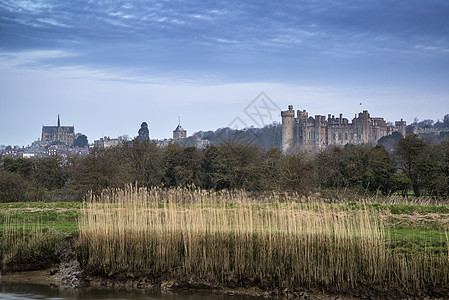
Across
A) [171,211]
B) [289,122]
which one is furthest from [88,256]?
[289,122]

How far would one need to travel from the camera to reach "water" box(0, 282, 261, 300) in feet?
30.8

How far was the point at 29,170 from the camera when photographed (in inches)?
1078

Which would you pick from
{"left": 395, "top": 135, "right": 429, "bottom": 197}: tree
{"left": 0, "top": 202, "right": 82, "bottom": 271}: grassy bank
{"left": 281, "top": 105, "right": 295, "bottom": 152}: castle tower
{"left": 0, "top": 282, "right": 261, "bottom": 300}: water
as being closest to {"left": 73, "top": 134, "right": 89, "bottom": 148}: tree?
{"left": 281, "top": 105, "right": 295, "bottom": 152}: castle tower

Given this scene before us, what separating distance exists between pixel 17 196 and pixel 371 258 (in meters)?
14.5

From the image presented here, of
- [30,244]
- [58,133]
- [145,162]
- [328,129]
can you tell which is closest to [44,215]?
[30,244]

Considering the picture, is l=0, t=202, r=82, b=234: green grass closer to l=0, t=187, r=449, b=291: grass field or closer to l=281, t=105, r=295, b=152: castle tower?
l=0, t=187, r=449, b=291: grass field

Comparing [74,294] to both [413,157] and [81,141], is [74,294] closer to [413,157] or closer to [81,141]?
[413,157]

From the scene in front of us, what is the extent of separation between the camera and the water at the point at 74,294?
939 centimetres

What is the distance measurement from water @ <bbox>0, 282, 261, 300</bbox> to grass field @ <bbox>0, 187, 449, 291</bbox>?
0.40 meters

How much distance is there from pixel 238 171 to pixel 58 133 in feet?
543

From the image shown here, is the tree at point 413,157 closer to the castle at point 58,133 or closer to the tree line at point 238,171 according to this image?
the tree line at point 238,171

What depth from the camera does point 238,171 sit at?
81.7 ft

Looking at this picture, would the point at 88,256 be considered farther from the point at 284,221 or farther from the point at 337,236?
the point at 337,236

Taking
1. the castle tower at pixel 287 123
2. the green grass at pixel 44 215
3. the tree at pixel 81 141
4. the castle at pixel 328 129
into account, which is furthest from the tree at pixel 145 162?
the tree at pixel 81 141
